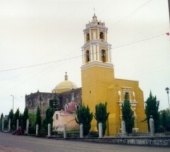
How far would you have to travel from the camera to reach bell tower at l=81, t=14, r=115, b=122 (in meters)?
36.3

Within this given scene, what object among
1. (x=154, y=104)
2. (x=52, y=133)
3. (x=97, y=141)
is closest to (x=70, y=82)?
(x=52, y=133)

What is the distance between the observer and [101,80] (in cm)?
3681

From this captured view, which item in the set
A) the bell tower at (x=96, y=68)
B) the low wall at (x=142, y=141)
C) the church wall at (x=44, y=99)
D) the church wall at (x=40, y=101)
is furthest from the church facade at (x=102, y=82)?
the low wall at (x=142, y=141)

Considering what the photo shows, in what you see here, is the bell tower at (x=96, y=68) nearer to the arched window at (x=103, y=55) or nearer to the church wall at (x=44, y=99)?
the arched window at (x=103, y=55)

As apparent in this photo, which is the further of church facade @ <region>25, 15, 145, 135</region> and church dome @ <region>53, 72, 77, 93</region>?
church dome @ <region>53, 72, 77, 93</region>

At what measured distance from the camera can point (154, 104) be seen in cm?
2656

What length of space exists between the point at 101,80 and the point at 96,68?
1792 mm

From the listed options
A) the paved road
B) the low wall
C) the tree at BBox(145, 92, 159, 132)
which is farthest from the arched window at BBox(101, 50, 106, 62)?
the paved road

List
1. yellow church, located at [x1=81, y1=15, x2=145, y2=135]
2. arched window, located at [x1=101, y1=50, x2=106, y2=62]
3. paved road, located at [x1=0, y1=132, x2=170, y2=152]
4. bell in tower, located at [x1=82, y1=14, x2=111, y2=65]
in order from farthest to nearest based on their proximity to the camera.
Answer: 1. arched window, located at [x1=101, y1=50, x2=106, y2=62]
2. bell in tower, located at [x1=82, y1=14, x2=111, y2=65]
3. yellow church, located at [x1=81, y1=15, x2=145, y2=135]
4. paved road, located at [x1=0, y1=132, x2=170, y2=152]

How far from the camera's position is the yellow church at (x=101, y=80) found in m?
36.2

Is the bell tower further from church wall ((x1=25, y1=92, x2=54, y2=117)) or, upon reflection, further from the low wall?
the low wall

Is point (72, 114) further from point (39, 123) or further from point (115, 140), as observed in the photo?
point (115, 140)

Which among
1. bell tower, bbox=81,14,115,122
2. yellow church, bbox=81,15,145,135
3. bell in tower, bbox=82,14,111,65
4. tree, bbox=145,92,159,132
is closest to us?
tree, bbox=145,92,159,132

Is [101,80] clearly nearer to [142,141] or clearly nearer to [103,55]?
[103,55]
